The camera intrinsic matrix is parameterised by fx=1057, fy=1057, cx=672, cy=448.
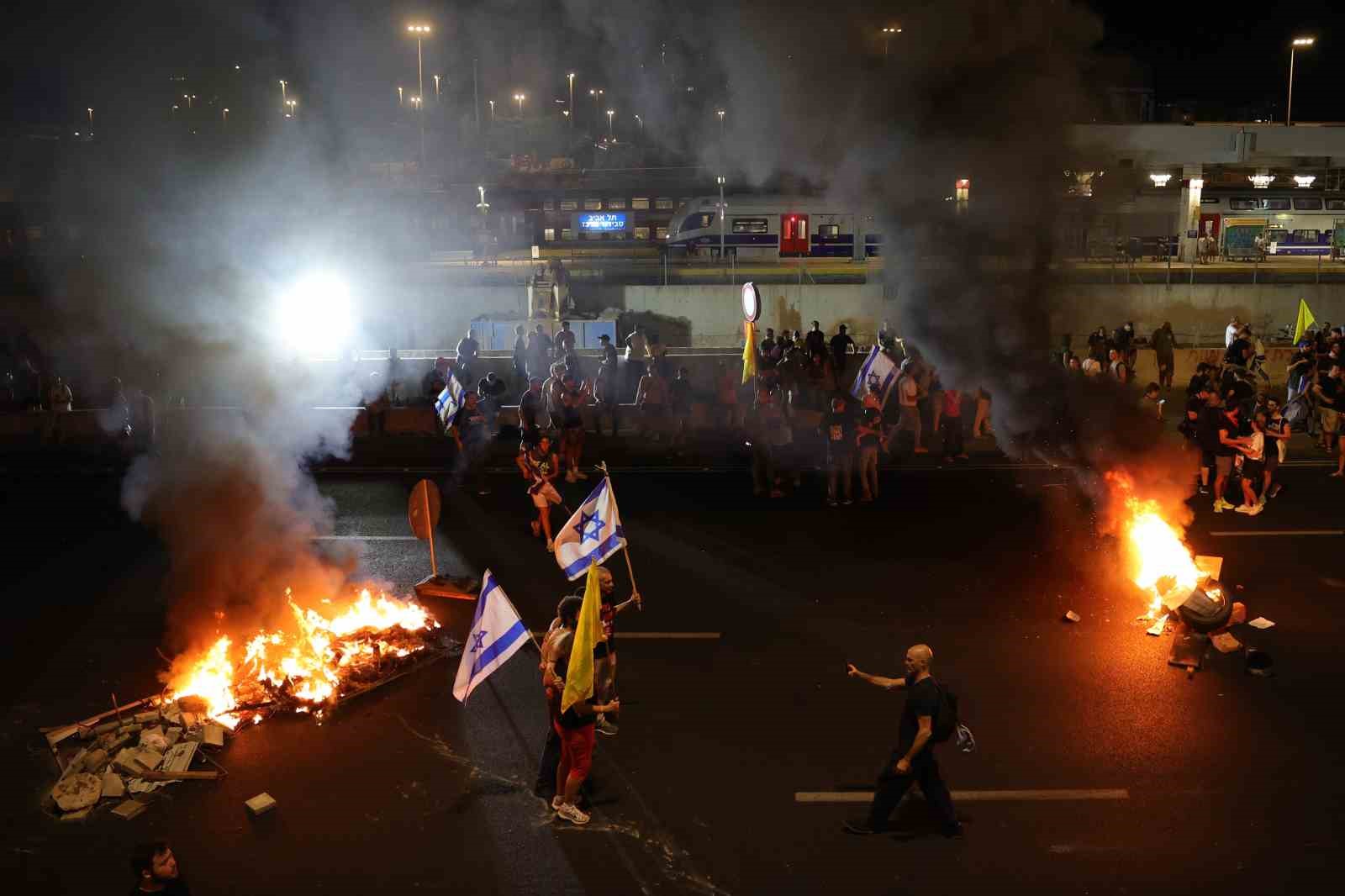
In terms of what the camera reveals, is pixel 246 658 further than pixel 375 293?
No

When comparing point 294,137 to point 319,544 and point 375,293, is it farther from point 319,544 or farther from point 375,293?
point 319,544

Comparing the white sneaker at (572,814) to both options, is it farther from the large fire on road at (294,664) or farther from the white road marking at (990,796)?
the large fire on road at (294,664)

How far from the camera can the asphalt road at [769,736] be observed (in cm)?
582

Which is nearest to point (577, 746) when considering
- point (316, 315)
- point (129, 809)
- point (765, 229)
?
point (129, 809)

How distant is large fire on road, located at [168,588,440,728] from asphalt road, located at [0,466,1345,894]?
0.27 metres

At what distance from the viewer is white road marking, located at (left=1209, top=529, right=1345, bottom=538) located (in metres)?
11.6

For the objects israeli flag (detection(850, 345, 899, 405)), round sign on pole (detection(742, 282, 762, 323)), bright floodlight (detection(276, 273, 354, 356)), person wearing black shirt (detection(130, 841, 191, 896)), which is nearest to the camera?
person wearing black shirt (detection(130, 841, 191, 896))


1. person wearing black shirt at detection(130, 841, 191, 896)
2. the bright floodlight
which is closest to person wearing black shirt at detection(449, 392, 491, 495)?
the bright floodlight

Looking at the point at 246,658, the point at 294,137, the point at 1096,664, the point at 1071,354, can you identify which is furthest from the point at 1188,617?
the point at 294,137

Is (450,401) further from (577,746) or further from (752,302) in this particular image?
(577,746)

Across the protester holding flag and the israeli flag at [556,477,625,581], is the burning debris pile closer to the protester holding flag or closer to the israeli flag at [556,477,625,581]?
the israeli flag at [556,477,625,581]

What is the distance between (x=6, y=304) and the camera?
22000 mm

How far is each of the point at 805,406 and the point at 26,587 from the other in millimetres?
10249

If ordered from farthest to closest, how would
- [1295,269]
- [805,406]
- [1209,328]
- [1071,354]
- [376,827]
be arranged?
1. [1295,269]
2. [1209,328]
3. [805,406]
4. [1071,354]
5. [376,827]
